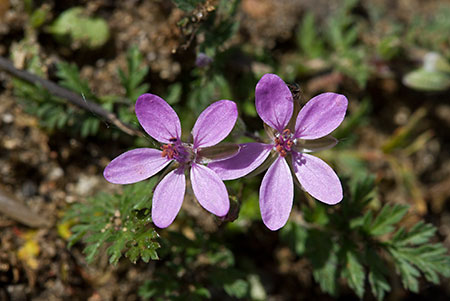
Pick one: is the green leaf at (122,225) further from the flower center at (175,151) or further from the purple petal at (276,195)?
the purple petal at (276,195)

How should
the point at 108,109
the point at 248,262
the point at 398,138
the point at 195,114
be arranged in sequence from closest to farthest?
the point at 108,109 → the point at 195,114 → the point at 248,262 → the point at 398,138

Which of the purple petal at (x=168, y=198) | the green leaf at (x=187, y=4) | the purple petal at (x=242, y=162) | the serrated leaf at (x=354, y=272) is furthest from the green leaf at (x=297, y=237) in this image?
the green leaf at (x=187, y=4)

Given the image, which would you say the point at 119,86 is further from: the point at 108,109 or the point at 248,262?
the point at 248,262

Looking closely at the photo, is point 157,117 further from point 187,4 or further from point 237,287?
point 237,287

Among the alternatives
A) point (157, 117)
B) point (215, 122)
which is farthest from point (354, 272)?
point (157, 117)

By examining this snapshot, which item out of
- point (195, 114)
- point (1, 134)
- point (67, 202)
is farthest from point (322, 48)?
point (1, 134)

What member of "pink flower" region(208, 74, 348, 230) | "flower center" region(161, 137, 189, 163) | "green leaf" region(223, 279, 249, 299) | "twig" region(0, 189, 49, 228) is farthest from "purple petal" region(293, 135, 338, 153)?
"twig" region(0, 189, 49, 228)
